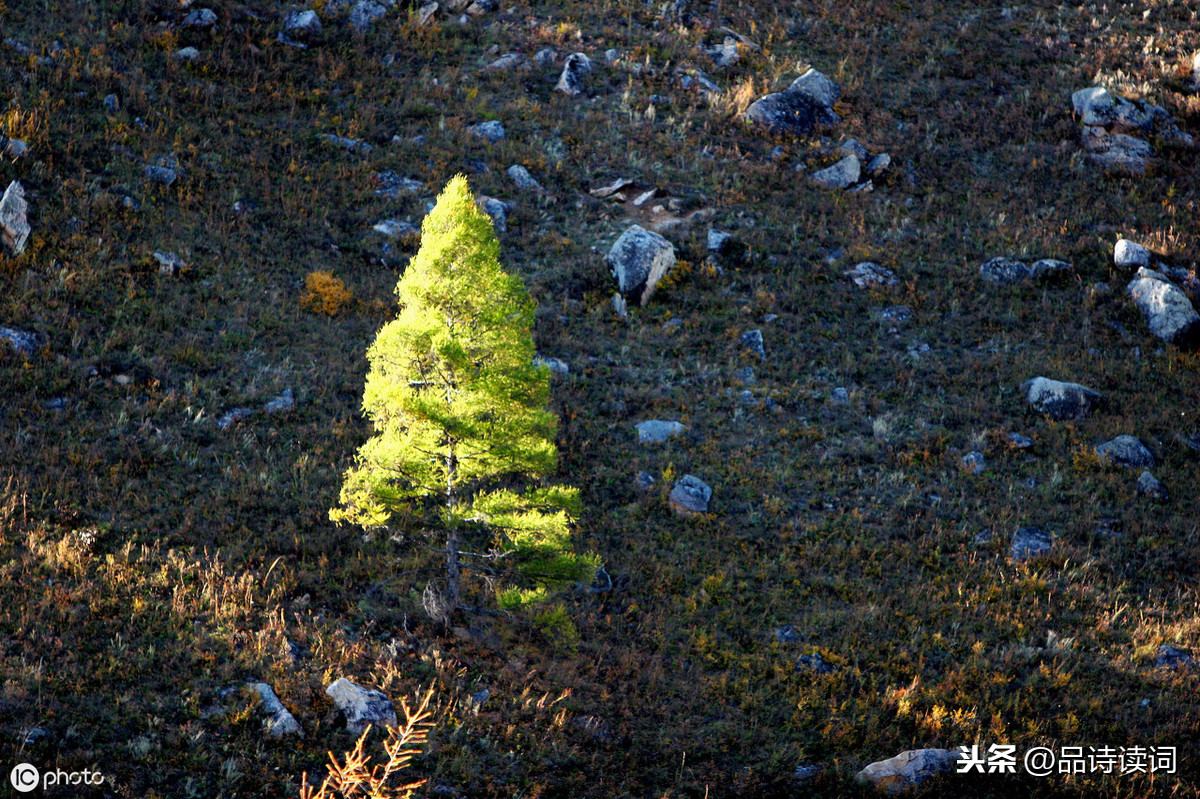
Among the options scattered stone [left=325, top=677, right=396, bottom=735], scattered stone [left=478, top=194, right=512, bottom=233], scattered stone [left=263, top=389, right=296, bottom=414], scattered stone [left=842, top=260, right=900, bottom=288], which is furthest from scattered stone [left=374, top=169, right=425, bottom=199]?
scattered stone [left=325, top=677, right=396, bottom=735]

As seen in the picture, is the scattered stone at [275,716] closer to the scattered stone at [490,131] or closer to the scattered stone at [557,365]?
the scattered stone at [557,365]

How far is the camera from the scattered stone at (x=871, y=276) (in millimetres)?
21172

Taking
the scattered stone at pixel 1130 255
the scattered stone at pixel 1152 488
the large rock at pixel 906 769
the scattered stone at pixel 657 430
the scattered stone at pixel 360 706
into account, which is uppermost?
the scattered stone at pixel 360 706

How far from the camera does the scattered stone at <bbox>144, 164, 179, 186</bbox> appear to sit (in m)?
19.4

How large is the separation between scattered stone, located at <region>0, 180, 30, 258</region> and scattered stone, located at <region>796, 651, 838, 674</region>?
57.5 ft

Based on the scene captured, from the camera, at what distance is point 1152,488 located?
14.7 m

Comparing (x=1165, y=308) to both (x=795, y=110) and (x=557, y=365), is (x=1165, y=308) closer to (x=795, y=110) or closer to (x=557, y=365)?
(x=795, y=110)

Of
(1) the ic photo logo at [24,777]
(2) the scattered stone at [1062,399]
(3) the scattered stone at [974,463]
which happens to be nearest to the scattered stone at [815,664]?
(3) the scattered stone at [974,463]

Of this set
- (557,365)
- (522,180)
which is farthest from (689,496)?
(522,180)

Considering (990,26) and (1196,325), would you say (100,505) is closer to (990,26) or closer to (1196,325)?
(1196,325)

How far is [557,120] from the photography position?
25938 millimetres

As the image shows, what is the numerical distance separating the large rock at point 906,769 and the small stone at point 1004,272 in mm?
16113

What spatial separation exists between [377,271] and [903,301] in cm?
1460

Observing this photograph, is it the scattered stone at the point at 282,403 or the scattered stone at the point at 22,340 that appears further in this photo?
the scattered stone at the point at 282,403
